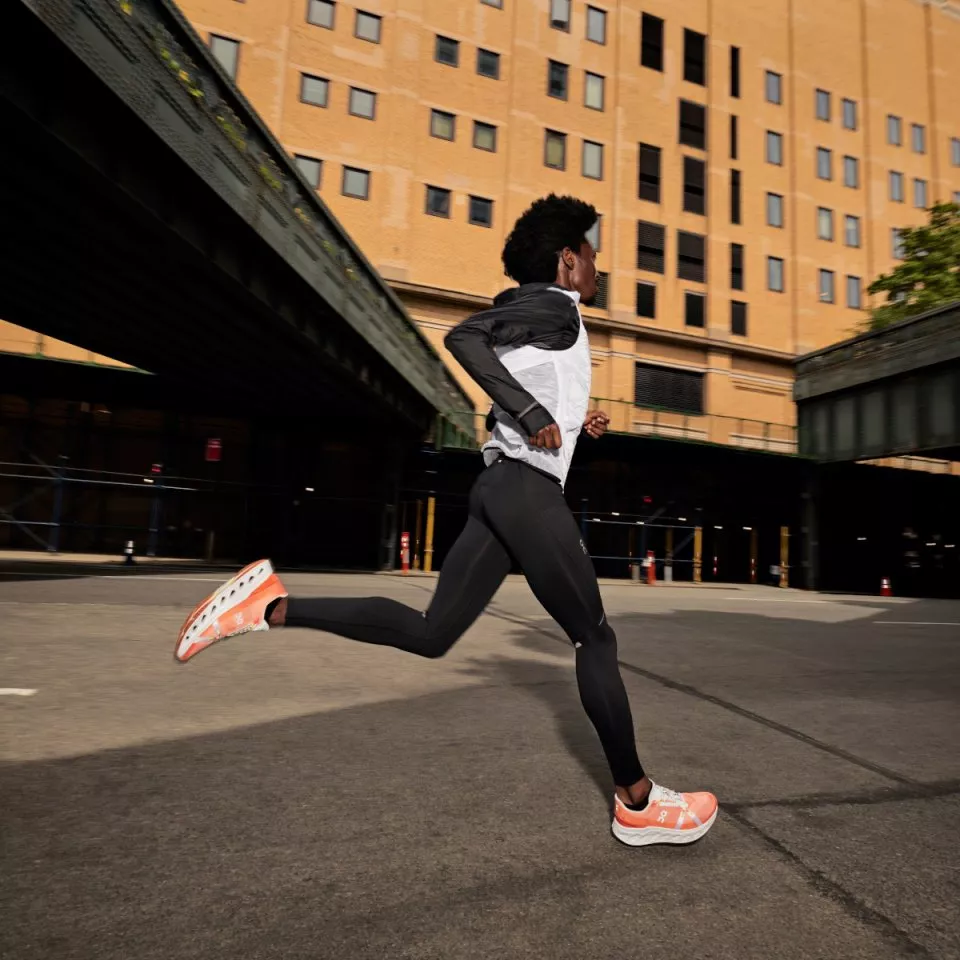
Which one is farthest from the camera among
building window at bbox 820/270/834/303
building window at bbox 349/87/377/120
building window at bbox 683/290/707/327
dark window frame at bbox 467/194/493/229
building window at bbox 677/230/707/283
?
building window at bbox 820/270/834/303

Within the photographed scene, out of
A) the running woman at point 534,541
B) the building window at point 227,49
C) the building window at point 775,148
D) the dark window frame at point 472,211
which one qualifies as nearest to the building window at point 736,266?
the building window at point 775,148

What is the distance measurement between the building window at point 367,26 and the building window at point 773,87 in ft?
65.1

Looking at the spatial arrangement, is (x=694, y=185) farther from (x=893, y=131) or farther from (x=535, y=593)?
(x=535, y=593)

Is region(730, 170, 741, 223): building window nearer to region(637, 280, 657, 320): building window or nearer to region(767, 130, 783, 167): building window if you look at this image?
region(767, 130, 783, 167): building window

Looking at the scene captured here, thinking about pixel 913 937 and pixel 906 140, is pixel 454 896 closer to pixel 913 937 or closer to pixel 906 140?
pixel 913 937

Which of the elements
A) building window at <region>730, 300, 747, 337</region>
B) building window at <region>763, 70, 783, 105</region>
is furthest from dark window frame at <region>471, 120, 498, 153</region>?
building window at <region>763, 70, 783, 105</region>

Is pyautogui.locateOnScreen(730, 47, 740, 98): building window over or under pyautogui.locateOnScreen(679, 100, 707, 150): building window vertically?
over

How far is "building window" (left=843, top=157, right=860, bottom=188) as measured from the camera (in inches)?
1436

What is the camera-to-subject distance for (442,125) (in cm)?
2891

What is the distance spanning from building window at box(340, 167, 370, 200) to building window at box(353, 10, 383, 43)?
5.52 meters

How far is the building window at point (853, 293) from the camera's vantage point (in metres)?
35.6

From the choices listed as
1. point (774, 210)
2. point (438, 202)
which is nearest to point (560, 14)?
point (438, 202)

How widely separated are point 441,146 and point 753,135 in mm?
16669

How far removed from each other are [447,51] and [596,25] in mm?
7770
